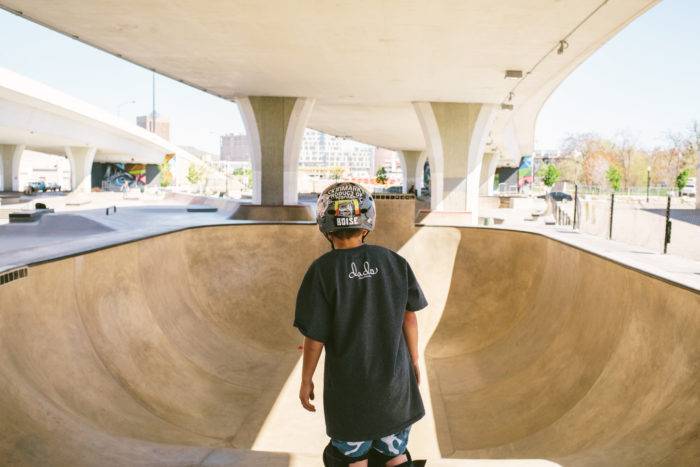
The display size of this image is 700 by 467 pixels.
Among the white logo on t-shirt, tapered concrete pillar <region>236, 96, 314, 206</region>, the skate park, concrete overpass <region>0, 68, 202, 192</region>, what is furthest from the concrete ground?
A: concrete overpass <region>0, 68, 202, 192</region>

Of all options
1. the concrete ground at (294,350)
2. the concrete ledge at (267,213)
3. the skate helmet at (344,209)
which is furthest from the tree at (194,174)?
the skate helmet at (344,209)

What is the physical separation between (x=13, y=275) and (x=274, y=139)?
65.1 feet

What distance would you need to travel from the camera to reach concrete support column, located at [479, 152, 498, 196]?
6241 centimetres

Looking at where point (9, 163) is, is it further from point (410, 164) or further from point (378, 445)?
point (378, 445)

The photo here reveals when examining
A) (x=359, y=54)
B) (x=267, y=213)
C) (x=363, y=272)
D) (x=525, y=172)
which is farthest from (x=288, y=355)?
(x=525, y=172)

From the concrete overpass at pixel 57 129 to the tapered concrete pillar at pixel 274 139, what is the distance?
57.5ft

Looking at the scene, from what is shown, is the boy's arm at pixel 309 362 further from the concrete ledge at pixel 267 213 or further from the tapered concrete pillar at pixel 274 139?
the tapered concrete pillar at pixel 274 139

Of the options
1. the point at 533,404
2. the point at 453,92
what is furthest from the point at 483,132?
the point at 533,404

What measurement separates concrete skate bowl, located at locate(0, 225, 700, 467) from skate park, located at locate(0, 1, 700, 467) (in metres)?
0.03

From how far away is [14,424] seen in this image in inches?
151

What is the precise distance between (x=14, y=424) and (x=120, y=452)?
0.78 m

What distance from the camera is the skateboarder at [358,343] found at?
9.36ft

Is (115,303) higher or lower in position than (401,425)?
lower

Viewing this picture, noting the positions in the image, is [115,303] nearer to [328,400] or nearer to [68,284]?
[68,284]
